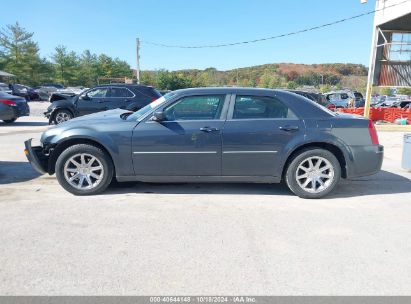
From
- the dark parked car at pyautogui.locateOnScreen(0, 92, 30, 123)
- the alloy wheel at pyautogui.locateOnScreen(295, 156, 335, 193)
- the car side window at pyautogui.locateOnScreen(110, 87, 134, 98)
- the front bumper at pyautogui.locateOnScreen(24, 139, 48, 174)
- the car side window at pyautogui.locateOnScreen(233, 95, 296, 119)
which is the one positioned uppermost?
the car side window at pyautogui.locateOnScreen(110, 87, 134, 98)

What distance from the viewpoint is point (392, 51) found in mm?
16109

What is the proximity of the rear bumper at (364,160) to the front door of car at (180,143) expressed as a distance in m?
1.92

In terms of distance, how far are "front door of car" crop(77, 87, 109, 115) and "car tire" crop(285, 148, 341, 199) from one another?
336 inches

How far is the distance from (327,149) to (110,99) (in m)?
8.65

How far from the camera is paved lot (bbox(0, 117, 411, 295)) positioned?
9.29 feet

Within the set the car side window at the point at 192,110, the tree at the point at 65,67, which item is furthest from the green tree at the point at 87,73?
the car side window at the point at 192,110

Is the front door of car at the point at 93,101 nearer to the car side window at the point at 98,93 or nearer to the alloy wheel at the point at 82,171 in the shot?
the car side window at the point at 98,93

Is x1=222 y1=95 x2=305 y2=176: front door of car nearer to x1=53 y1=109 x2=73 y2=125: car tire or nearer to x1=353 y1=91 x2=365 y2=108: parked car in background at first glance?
x1=53 y1=109 x2=73 y2=125: car tire

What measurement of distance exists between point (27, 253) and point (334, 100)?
90.5ft

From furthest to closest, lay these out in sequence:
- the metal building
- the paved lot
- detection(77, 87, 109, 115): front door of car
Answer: the metal building → detection(77, 87, 109, 115): front door of car → the paved lot

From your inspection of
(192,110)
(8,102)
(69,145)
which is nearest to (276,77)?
(8,102)

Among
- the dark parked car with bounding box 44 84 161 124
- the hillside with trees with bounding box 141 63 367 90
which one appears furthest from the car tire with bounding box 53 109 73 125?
the hillside with trees with bounding box 141 63 367 90

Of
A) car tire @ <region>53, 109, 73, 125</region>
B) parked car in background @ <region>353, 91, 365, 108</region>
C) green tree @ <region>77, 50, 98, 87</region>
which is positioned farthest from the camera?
green tree @ <region>77, 50, 98, 87</region>

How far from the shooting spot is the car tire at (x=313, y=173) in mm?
4922
